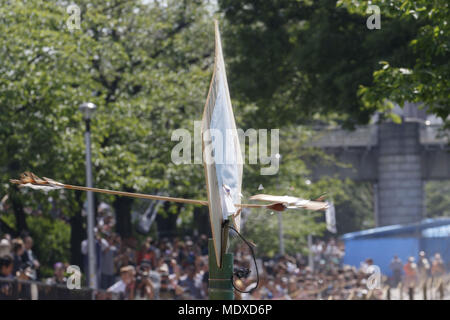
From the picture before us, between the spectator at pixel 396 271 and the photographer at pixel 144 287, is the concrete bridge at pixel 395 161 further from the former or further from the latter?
the photographer at pixel 144 287

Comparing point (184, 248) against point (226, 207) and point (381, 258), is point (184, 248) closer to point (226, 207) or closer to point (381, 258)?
point (381, 258)

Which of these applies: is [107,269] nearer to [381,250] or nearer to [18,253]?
[18,253]

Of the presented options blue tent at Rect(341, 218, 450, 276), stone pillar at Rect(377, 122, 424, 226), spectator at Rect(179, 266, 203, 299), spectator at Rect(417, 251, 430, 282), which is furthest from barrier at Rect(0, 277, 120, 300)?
stone pillar at Rect(377, 122, 424, 226)

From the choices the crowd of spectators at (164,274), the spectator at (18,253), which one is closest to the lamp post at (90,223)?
the crowd of spectators at (164,274)

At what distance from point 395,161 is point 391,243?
21.7 feet

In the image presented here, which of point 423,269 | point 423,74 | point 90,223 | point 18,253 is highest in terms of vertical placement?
point 423,74

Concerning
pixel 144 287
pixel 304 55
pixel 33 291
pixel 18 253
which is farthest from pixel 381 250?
pixel 33 291

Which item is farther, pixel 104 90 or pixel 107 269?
pixel 104 90

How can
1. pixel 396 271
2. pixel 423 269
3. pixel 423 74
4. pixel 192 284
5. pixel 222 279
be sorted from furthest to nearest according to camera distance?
pixel 396 271, pixel 423 269, pixel 192 284, pixel 423 74, pixel 222 279

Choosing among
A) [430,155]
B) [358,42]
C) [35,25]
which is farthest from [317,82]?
[430,155]

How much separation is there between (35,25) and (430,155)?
2738 cm

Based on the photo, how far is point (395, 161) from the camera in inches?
1624

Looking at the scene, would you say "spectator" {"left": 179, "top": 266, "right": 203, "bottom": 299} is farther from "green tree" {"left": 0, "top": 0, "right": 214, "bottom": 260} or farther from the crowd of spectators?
"green tree" {"left": 0, "top": 0, "right": 214, "bottom": 260}

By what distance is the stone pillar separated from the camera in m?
40.3
